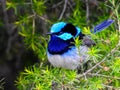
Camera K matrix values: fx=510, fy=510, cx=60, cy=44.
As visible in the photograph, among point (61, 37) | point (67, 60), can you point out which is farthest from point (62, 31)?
point (67, 60)

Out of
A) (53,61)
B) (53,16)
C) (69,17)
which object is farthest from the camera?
(53,16)

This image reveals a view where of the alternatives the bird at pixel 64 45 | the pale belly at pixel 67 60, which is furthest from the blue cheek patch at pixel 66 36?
the pale belly at pixel 67 60

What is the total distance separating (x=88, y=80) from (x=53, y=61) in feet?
1.90

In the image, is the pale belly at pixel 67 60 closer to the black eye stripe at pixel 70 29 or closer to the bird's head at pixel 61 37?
the bird's head at pixel 61 37

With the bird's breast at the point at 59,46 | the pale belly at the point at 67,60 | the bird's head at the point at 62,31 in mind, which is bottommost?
the pale belly at the point at 67,60

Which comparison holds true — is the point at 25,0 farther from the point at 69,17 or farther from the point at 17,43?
the point at 17,43

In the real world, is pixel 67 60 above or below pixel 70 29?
below

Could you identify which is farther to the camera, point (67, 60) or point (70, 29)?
point (70, 29)

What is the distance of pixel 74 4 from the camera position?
4191mm

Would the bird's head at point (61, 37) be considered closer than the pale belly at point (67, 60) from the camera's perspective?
No

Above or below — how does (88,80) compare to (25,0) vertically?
below

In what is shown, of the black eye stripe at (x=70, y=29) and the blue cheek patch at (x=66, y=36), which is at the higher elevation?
the black eye stripe at (x=70, y=29)

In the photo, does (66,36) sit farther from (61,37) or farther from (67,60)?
(67,60)

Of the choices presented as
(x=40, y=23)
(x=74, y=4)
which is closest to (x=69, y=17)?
(x=74, y=4)
